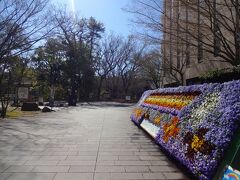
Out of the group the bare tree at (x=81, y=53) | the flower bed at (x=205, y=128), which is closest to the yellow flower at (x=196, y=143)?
the flower bed at (x=205, y=128)

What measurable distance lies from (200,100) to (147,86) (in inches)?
2749

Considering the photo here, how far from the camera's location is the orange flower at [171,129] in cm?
856

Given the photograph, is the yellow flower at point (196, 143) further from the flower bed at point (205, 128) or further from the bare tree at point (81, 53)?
the bare tree at point (81, 53)

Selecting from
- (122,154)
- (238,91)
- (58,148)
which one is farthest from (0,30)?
(238,91)

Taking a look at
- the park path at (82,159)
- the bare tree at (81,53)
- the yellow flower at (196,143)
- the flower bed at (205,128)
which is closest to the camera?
the flower bed at (205,128)

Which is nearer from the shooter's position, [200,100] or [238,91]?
[238,91]

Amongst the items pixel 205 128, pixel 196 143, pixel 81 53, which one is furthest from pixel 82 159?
pixel 81 53

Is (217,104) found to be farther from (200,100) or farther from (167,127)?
(167,127)

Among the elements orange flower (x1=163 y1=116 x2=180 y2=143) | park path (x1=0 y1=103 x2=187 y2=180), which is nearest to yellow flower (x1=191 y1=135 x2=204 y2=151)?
park path (x1=0 y1=103 x2=187 y2=180)

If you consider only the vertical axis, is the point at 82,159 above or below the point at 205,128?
below

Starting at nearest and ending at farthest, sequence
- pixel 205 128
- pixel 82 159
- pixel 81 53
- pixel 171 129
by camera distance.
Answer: pixel 205 128 → pixel 82 159 → pixel 171 129 → pixel 81 53

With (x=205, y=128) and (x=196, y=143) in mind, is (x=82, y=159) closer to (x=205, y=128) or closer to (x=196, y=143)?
(x=196, y=143)

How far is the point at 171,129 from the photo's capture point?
9000mm

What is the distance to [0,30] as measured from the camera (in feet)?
71.2
